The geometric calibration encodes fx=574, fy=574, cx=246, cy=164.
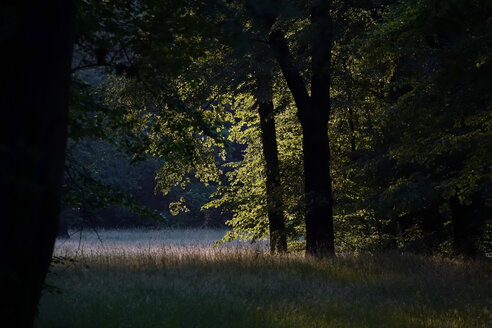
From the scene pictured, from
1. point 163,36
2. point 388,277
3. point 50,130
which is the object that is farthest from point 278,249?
point 50,130

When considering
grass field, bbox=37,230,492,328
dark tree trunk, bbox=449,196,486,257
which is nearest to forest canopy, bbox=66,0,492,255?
dark tree trunk, bbox=449,196,486,257

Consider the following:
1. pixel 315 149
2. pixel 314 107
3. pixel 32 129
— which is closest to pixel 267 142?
pixel 315 149

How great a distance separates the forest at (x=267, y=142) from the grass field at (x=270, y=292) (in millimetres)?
56

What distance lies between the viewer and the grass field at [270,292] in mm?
7512

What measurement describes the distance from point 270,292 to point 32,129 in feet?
20.5

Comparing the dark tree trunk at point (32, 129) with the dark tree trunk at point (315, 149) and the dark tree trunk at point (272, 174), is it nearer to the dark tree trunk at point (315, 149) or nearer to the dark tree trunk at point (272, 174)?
the dark tree trunk at point (315, 149)

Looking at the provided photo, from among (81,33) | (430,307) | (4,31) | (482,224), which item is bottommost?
(430,307)

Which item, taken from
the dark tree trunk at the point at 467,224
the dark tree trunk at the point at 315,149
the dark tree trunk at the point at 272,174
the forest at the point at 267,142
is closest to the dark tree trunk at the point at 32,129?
the forest at the point at 267,142

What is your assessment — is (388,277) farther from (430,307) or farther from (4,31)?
(4,31)

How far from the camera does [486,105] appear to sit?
9.77 meters

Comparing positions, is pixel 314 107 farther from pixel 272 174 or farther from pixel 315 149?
pixel 272 174

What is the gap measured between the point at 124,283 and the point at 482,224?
982 cm

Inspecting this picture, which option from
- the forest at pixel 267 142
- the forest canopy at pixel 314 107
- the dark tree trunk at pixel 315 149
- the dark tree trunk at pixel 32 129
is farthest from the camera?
the dark tree trunk at pixel 315 149

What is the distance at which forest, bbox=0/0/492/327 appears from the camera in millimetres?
4035
